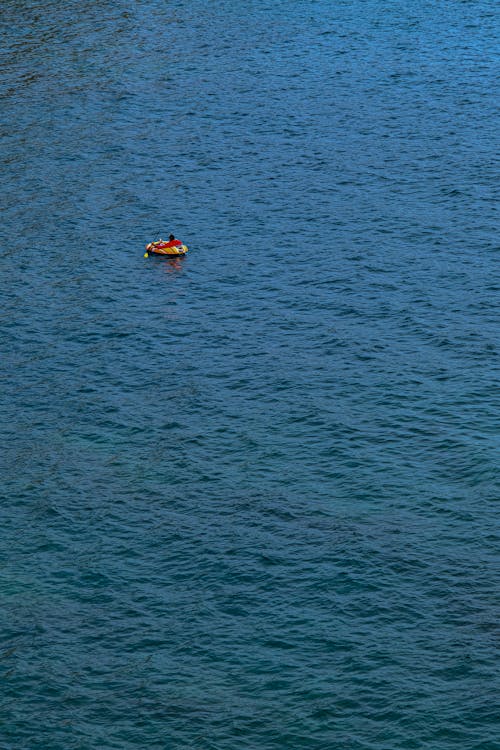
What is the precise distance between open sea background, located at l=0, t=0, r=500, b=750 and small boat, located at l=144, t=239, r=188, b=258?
1540 mm

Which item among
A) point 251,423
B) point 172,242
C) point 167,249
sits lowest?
point 251,423

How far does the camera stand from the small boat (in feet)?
450

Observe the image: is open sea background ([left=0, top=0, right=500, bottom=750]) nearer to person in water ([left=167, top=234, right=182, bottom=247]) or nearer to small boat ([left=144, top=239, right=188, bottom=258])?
small boat ([left=144, top=239, right=188, bottom=258])

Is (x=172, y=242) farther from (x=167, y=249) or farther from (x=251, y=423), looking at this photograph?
(x=251, y=423)

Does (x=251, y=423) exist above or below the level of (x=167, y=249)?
below

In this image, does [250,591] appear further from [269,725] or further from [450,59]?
[450,59]

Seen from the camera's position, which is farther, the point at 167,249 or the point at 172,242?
the point at 172,242

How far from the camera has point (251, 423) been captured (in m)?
109

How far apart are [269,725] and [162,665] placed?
890cm

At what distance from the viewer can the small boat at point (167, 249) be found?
137 metres

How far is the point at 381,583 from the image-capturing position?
8881 cm

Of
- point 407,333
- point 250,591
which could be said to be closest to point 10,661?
point 250,591

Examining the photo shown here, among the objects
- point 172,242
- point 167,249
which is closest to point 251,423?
point 167,249

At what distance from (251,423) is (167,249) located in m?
34.7
